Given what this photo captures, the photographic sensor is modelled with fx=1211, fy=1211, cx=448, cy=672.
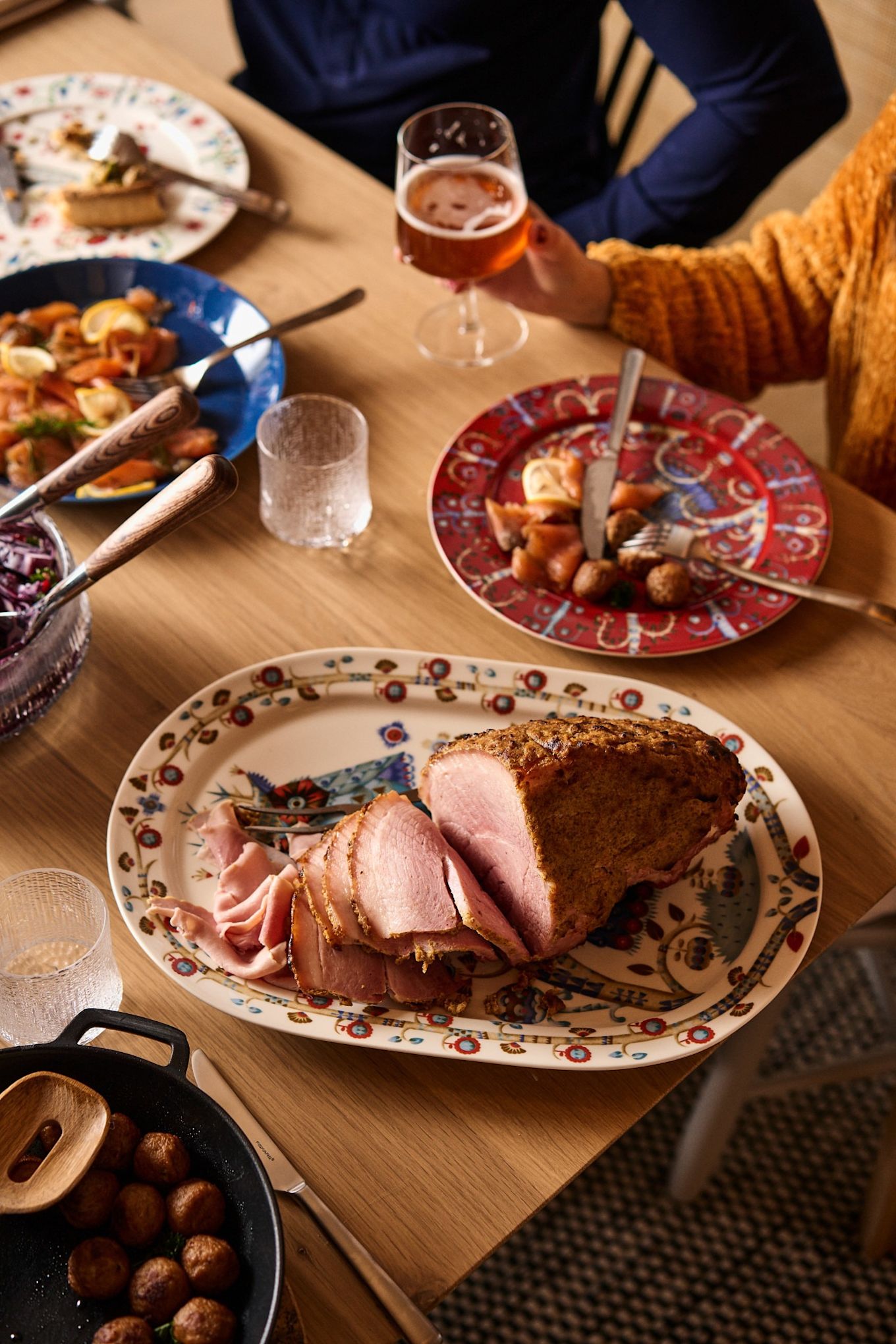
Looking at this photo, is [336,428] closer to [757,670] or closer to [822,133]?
[757,670]

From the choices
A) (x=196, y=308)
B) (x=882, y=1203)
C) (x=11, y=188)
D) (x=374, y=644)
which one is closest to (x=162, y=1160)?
(x=374, y=644)

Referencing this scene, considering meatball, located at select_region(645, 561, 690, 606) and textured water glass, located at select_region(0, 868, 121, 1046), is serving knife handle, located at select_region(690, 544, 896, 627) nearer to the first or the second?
meatball, located at select_region(645, 561, 690, 606)

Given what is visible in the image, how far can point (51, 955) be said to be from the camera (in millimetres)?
1109

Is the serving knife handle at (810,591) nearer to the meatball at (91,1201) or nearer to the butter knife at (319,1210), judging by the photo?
the butter knife at (319,1210)

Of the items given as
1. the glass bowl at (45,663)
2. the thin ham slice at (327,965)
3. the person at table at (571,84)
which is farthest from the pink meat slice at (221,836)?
the person at table at (571,84)

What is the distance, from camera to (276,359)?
163 cm

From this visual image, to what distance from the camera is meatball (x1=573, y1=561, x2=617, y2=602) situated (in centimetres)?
141

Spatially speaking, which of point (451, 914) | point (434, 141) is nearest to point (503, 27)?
point (434, 141)

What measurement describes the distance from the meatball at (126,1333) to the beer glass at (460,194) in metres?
1.23

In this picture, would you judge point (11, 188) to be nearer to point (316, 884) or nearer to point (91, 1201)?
point (316, 884)

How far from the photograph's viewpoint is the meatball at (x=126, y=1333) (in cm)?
82

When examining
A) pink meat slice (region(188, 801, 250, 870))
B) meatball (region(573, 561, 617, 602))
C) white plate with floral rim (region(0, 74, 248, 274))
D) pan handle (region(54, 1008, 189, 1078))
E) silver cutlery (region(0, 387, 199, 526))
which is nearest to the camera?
pan handle (region(54, 1008, 189, 1078))

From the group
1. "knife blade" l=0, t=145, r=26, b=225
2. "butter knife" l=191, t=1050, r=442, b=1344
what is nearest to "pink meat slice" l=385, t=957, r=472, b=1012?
"butter knife" l=191, t=1050, r=442, b=1344

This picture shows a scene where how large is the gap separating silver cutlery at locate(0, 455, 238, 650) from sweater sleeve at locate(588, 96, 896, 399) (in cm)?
80
